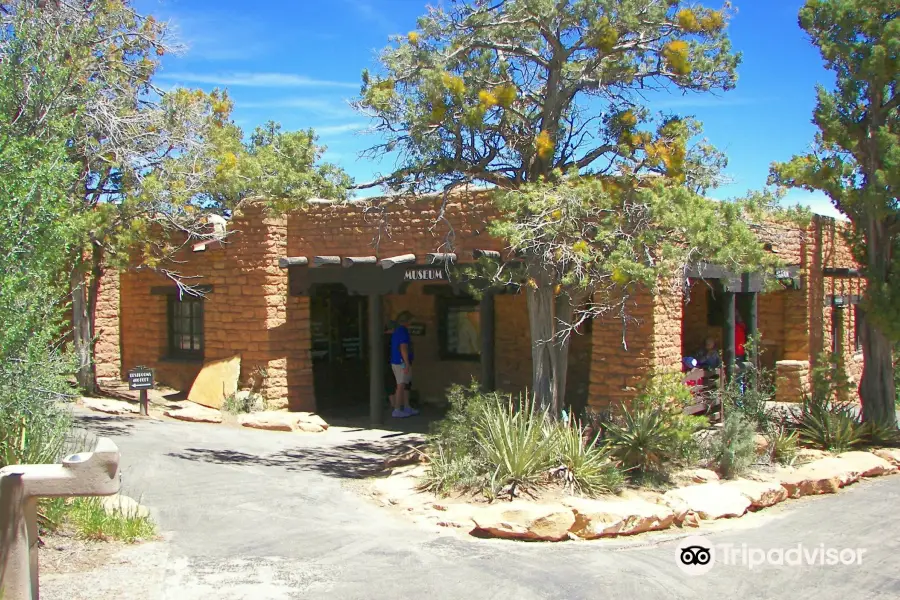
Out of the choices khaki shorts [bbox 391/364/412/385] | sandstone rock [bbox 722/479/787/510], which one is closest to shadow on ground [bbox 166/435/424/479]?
khaki shorts [bbox 391/364/412/385]

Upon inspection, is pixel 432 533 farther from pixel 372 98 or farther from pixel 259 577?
pixel 372 98

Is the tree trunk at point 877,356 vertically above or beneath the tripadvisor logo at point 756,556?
above

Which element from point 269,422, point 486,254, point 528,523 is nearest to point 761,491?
point 528,523

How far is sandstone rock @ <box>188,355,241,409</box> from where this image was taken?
516 inches

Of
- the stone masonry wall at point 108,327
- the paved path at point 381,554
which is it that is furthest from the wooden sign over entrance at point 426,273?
the stone masonry wall at point 108,327

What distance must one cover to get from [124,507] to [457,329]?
27.1ft

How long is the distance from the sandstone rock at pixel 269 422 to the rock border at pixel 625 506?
10.9ft

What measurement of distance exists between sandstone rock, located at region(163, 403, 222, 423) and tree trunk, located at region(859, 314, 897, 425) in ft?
30.8

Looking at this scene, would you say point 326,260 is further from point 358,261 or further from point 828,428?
point 828,428

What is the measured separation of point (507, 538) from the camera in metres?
7.01

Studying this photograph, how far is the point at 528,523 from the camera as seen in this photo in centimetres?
700

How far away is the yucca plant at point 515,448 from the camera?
7.95 metres

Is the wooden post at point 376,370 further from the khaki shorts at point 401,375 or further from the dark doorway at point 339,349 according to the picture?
the dark doorway at point 339,349

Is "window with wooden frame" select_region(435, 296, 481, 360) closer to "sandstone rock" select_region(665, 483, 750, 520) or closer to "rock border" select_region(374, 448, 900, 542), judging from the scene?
"rock border" select_region(374, 448, 900, 542)
